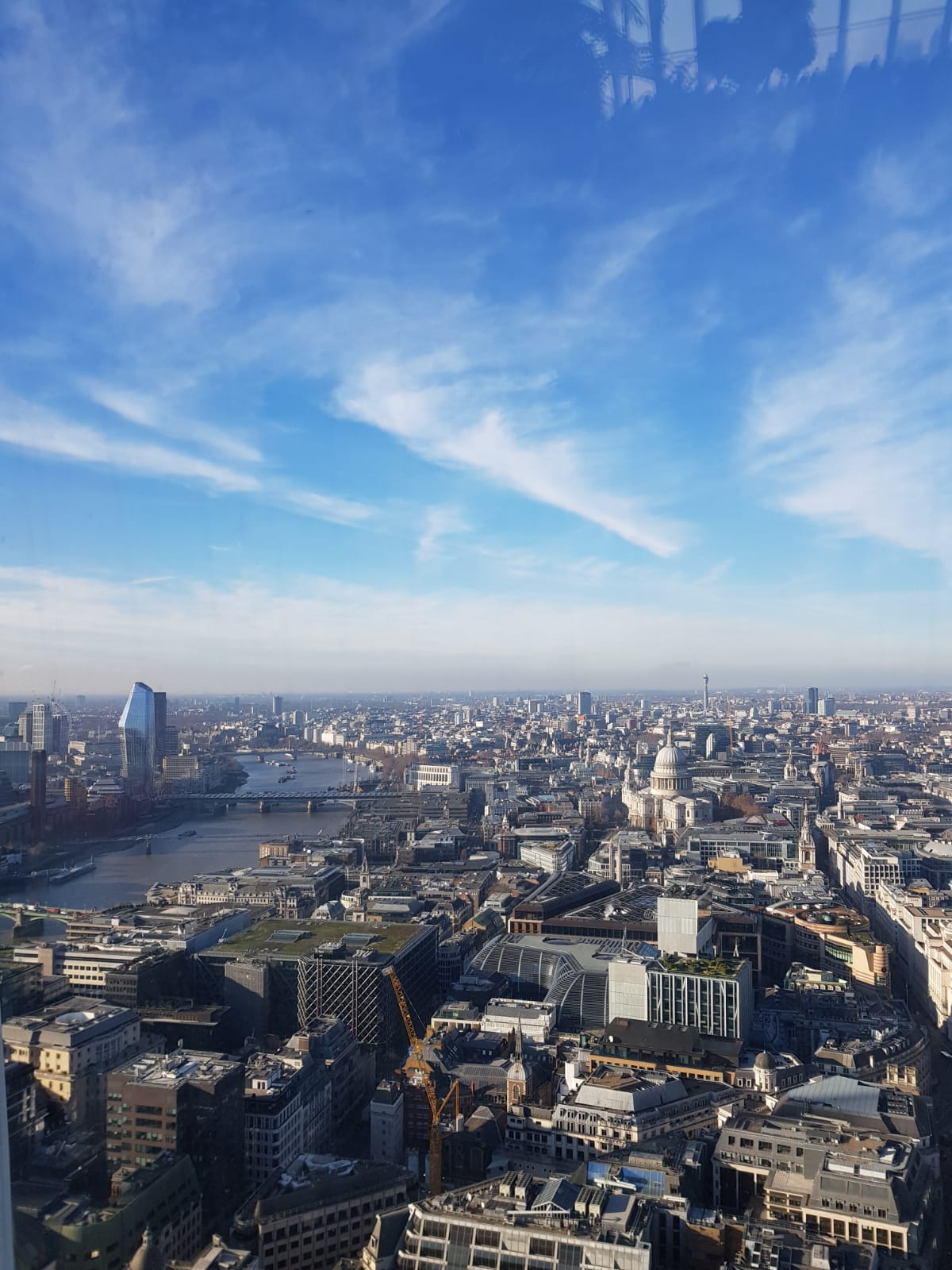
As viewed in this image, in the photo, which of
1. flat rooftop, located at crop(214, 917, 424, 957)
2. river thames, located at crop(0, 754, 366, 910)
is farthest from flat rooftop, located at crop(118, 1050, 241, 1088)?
river thames, located at crop(0, 754, 366, 910)

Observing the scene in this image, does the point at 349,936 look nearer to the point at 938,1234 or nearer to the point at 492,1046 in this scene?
the point at 492,1046

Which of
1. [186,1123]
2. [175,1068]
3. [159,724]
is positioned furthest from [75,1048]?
[159,724]

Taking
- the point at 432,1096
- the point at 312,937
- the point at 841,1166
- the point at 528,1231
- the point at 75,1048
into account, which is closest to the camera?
the point at 528,1231

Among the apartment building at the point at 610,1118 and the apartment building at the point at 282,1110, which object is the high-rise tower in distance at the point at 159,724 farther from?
the apartment building at the point at 610,1118

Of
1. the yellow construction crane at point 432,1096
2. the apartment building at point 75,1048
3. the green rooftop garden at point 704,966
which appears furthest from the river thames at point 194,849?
the green rooftop garden at point 704,966

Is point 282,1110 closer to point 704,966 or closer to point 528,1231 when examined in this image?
point 528,1231
